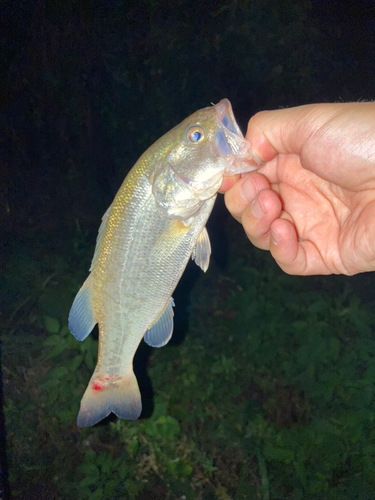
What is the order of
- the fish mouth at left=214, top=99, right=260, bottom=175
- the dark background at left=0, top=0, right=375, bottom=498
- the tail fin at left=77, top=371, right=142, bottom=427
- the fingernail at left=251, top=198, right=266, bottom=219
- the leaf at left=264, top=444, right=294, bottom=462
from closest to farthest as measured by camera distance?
the fish mouth at left=214, top=99, right=260, bottom=175, the tail fin at left=77, top=371, right=142, bottom=427, the fingernail at left=251, top=198, right=266, bottom=219, the dark background at left=0, top=0, right=375, bottom=498, the leaf at left=264, top=444, right=294, bottom=462

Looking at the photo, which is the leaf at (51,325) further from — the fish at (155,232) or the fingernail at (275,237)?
the fingernail at (275,237)

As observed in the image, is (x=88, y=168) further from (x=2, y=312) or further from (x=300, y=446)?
(x=300, y=446)

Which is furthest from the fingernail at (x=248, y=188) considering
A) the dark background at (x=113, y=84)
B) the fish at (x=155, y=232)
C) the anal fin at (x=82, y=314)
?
the dark background at (x=113, y=84)

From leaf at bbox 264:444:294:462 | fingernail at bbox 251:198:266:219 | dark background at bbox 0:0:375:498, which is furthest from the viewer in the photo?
leaf at bbox 264:444:294:462

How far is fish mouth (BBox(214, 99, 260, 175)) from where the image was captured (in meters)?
1.47

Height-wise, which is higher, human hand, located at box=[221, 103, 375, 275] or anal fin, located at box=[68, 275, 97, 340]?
human hand, located at box=[221, 103, 375, 275]

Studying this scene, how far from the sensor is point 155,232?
1.55m

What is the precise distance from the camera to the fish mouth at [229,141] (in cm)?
147

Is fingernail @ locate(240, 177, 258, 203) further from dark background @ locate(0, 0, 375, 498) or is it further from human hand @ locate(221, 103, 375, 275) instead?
dark background @ locate(0, 0, 375, 498)

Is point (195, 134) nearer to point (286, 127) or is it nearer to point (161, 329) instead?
point (286, 127)

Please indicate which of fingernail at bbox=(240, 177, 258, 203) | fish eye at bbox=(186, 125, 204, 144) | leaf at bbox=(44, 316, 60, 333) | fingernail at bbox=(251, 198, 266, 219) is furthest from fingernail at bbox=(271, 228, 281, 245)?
leaf at bbox=(44, 316, 60, 333)

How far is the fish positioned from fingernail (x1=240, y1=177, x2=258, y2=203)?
0.24m

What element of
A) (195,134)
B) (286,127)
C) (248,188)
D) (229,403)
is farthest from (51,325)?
(286,127)

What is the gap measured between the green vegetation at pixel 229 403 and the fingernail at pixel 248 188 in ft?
7.57
